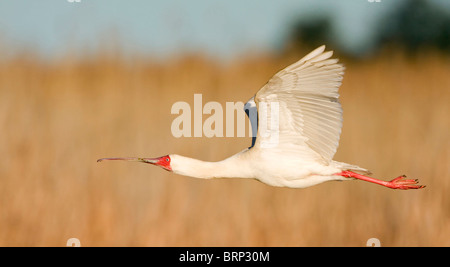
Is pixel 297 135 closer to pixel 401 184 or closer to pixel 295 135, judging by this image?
pixel 295 135

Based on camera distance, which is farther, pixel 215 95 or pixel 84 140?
pixel 215 95

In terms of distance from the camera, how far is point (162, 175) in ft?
16.5

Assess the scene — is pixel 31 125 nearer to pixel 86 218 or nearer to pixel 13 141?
pixel 13 141

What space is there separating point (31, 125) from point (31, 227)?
91cm

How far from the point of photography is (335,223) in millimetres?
4863

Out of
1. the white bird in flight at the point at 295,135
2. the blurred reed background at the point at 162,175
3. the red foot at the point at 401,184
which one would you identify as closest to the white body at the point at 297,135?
the white bird in flight at the point at 295,135

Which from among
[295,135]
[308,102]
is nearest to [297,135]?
[295,135]

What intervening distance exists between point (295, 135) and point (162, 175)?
5.43 ft

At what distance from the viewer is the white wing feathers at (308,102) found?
3406mm

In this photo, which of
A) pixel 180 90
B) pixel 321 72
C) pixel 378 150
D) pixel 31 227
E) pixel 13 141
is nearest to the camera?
pixel 321 72

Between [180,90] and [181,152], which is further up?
[180,90]

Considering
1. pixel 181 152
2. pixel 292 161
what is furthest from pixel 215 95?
pixel 292 161

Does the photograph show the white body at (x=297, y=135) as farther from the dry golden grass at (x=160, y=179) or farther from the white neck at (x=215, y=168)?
the dry golden grass at (x=160, y=179)

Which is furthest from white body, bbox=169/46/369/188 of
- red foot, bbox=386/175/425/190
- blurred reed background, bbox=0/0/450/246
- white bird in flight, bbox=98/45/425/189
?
blurred reed background, bbox=0/0/450/246
